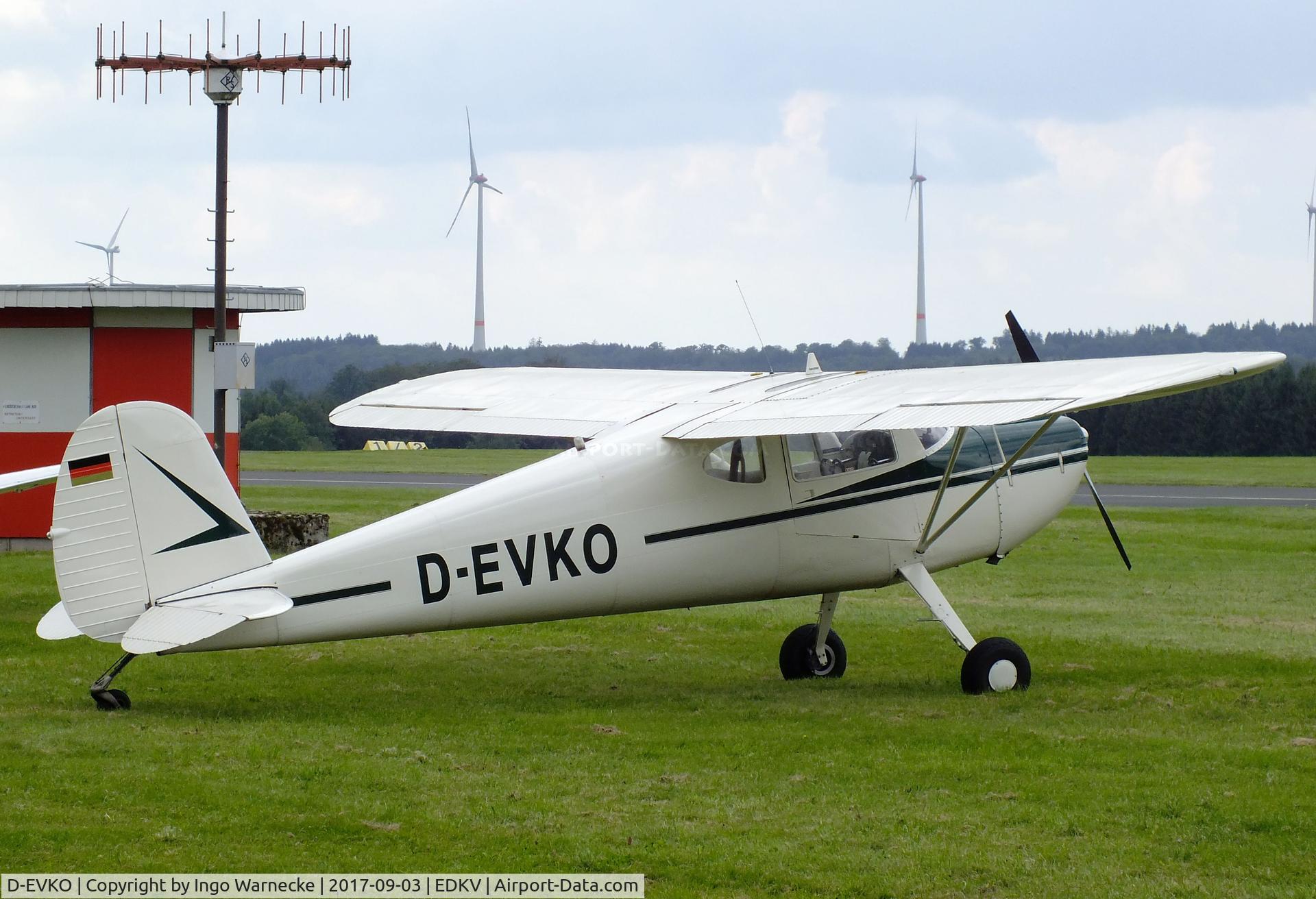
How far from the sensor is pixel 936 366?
38250 mm

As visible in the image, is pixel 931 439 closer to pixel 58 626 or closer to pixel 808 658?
pixel 808 658

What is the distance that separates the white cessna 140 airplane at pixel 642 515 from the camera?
27.1 ft

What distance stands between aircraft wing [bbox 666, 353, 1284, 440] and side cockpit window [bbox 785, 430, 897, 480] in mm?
337

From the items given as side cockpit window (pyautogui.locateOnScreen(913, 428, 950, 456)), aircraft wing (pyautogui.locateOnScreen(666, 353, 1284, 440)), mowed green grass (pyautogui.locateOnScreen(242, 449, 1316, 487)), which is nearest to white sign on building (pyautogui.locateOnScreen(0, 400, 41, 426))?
aircraft wing (pyautogui.locateOnScreen(666, 353, 1284, 440))

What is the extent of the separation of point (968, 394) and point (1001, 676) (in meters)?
2.26

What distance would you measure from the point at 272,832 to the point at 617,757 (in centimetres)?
213

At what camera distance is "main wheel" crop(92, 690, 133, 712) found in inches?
349

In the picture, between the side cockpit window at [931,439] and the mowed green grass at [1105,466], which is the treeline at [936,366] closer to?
the mowed green grass at [1105,466]

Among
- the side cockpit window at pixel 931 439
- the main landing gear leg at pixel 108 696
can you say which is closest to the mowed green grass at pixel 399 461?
the side cockpit window at pixel 931 439

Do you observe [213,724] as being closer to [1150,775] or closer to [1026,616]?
[1150,775]

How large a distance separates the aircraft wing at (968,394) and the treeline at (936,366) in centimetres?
1174

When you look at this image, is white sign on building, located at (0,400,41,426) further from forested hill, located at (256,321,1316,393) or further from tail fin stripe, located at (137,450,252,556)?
forested hill, located at (256,321,1316,393)

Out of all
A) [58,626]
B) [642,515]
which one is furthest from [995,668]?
[58,626]

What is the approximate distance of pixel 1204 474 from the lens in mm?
39250
